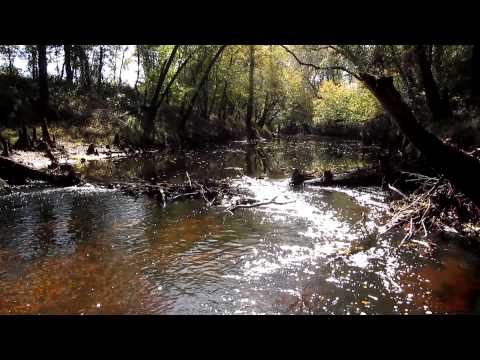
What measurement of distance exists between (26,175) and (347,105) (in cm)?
3682

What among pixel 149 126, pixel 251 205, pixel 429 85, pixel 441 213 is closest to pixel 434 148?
pixel 441 213

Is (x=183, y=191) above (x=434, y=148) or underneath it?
underneath

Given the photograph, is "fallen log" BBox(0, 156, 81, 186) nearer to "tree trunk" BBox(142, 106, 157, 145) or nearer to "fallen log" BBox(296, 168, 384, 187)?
"fallen log" BBox(296, 168, 384, 187)

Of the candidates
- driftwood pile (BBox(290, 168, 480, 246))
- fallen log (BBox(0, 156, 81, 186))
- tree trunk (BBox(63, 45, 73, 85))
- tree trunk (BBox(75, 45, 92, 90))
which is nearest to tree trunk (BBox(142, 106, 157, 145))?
tree trunk (BBox(63, 45, 73, 85))

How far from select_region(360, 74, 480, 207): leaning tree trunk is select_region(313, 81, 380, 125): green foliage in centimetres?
2602

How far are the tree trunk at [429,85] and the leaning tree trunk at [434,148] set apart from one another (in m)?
15.8

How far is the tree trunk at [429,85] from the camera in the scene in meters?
20.5

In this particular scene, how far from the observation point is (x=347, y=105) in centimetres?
4425

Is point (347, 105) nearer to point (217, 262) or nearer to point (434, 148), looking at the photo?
point (434, 148)

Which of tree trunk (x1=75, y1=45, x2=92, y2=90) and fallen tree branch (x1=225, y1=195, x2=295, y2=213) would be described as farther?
tree trunk (x1=75, y1=45, x2=92, y2=90)

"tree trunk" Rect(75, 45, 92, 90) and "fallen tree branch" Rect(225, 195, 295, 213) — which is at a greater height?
"tree trunk" Rect(75, 45, 92, 90)

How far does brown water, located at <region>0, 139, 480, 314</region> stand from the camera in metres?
6.41

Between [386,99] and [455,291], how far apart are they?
374 cm
